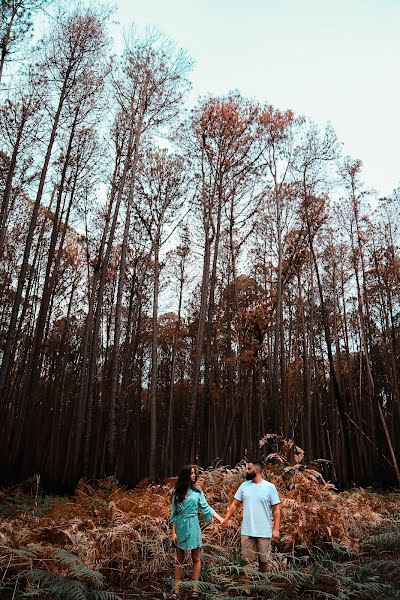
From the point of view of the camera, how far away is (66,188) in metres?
13.7

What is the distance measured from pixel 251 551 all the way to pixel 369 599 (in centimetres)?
107

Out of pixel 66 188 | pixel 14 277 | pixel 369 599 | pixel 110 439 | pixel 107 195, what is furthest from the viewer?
pixel 14 277

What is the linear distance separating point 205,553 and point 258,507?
1069mm

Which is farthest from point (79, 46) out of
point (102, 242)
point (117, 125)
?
point (102, 242)

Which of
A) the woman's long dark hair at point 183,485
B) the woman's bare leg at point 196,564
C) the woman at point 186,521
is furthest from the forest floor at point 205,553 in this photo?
the woman's long dark hair at point 183,485

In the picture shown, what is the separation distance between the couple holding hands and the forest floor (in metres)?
0.23

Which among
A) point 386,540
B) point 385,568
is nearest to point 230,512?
point 385,568

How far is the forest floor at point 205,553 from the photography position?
3.77 meters

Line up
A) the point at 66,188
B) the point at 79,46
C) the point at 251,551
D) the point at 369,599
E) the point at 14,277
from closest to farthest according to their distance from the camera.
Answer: the point at 369,599
the point at 251,551
the point at 79,46
the point at 66,188
the point at 14,277

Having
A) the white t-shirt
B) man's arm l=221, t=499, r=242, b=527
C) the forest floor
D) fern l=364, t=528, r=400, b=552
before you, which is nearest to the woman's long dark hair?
man's arm l=221, t=499, r=242, b=527

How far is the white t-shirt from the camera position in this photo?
4188mm

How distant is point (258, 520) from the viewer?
421 cm

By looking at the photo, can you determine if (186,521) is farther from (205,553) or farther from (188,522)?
(205,553)

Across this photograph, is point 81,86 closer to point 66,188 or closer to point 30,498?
point 66,188
